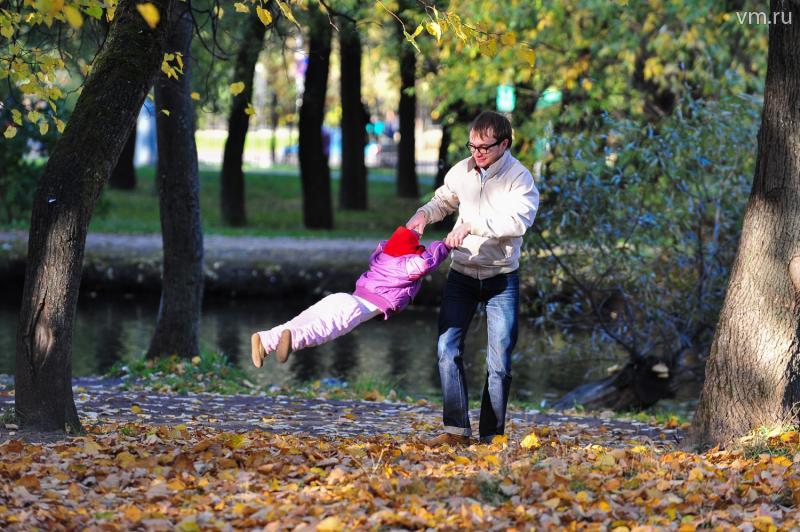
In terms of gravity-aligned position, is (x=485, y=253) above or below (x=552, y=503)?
above

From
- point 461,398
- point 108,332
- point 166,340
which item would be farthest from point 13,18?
point 108,332

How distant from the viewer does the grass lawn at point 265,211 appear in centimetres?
2641

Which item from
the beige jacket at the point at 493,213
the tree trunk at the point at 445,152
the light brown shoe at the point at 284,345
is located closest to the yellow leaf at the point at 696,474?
the beige jacket at the point at 493,213

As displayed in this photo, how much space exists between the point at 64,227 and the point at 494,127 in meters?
2.50

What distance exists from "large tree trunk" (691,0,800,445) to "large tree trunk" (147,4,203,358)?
5.69m

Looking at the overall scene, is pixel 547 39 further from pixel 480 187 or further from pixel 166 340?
pixel 480 187

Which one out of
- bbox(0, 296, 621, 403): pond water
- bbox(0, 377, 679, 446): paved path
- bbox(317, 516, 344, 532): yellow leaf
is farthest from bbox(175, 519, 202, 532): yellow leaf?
bbox(0, 296, 621, 403): pond water

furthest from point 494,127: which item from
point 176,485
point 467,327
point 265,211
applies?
point 265,211

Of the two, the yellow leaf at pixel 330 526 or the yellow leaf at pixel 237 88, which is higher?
the yellow leaf at pixel 237 88

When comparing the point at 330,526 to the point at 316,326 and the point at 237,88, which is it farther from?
the point at 237,88

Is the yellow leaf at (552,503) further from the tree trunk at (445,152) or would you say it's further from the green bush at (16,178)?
the green bush at (16,178)

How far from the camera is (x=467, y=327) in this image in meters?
6.98

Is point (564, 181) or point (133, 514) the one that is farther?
point (564, 181)

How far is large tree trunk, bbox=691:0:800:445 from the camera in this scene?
23.8 feet
